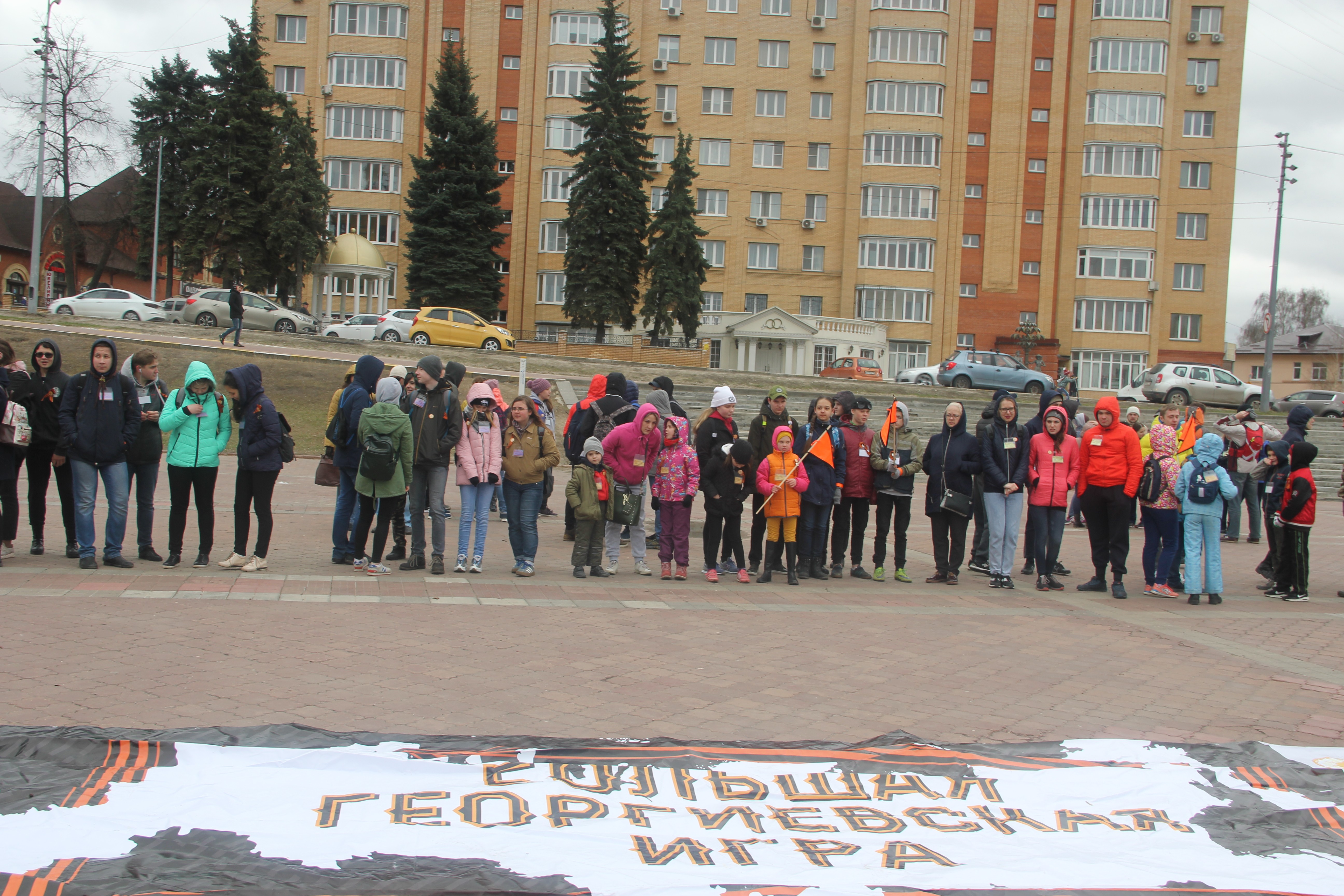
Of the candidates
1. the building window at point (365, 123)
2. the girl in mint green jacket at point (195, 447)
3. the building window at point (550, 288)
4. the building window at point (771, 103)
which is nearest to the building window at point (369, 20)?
the building window at point (365, 123)

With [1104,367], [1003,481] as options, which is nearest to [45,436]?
[1003,481]

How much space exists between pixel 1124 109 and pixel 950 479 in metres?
56.2

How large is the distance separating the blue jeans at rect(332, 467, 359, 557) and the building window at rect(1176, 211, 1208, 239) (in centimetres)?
5978

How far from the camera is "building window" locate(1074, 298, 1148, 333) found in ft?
189

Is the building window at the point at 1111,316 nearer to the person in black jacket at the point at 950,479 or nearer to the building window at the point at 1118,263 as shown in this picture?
the building window at the point at 1118,263

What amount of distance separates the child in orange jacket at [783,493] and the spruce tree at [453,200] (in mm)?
41331

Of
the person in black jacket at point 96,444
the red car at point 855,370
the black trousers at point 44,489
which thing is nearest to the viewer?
the person in black jacket at point 96,444

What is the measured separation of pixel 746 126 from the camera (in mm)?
57938

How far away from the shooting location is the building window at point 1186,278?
5822 cm

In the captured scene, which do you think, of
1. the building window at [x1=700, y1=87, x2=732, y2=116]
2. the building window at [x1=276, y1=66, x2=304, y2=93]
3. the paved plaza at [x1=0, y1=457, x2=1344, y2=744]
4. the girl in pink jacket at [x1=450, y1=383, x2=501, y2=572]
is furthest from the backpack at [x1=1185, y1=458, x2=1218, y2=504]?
the building window at [x1=276, y1=66, x2=304, y2=93]

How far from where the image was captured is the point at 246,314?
3728 centimetres

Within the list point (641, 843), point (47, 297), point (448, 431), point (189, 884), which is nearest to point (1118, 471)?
point (448, 431)

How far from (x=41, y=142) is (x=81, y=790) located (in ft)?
153

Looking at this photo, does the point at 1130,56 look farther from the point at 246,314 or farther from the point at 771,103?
the point at 246,314
